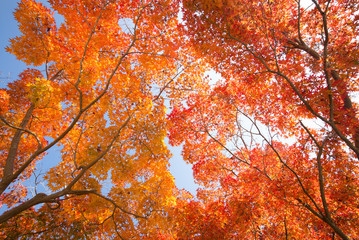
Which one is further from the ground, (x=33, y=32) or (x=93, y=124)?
(x=33, y=32)

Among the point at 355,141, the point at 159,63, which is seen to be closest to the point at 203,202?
the point at 355,141

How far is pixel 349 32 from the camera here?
5.98 metres

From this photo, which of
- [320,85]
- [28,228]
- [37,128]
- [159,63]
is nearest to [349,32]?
[320,85]

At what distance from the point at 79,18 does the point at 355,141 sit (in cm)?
1174

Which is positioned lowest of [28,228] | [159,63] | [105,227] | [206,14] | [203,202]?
[203,202]

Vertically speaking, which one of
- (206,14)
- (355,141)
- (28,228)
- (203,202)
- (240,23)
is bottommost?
(355,141)

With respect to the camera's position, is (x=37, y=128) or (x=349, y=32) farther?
(x=37, y=128)

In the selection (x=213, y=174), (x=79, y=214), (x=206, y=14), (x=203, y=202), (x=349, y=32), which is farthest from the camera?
(x=213, y=174)

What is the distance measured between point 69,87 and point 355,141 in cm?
1126

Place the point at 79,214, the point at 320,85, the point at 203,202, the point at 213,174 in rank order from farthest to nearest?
the point at 213,174 → the point at 203,202 → the point at 79,214 → the point at 320,85

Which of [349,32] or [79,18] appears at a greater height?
[79,18]

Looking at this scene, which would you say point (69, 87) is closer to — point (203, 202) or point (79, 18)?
point (79, 18)

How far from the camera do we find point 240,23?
6.09 m

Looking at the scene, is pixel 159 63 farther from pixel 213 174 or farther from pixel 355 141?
pixel 355 141
